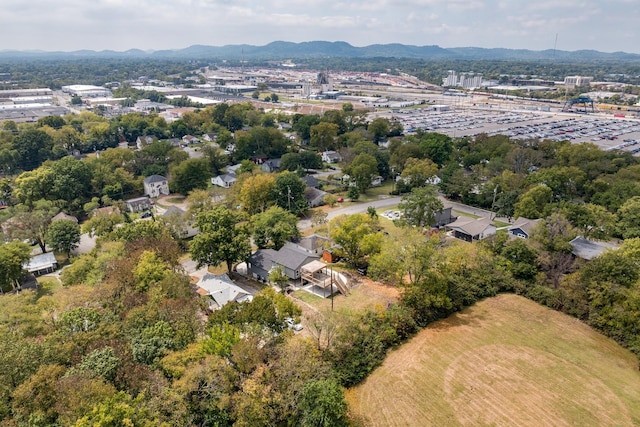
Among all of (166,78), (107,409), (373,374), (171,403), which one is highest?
(166,78)

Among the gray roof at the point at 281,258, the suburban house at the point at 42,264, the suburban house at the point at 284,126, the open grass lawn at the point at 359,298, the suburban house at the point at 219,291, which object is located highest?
the suburban house at the point at 284,126

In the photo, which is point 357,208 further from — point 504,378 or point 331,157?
point 504,378

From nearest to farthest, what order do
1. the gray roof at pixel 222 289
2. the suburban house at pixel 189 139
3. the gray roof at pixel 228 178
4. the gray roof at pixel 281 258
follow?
1. the gray roof at pixel 222 289
2. the gray roof at pixel 281 258
3. the gray roof at pixel 228 178
4. the suburban house at pixel 189 139

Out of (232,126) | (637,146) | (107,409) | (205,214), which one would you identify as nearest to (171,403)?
(107,409)

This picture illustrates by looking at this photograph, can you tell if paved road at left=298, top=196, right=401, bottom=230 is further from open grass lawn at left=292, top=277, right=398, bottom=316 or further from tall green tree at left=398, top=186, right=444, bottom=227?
open grass lawn at left=292, top=277, right=398, bottom=316

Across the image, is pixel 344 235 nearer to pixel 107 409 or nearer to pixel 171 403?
pixel 171 403

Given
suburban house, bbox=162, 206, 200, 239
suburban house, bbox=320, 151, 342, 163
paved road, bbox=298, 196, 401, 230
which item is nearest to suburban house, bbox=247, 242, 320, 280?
suburban house, bbox=162, 206, 200, 239

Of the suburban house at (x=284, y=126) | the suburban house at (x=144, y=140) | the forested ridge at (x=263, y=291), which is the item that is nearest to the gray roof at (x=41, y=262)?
the forested ridge at (x=263, y=291)

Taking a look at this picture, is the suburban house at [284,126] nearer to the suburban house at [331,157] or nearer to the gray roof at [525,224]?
the suburban house at [331,157]
